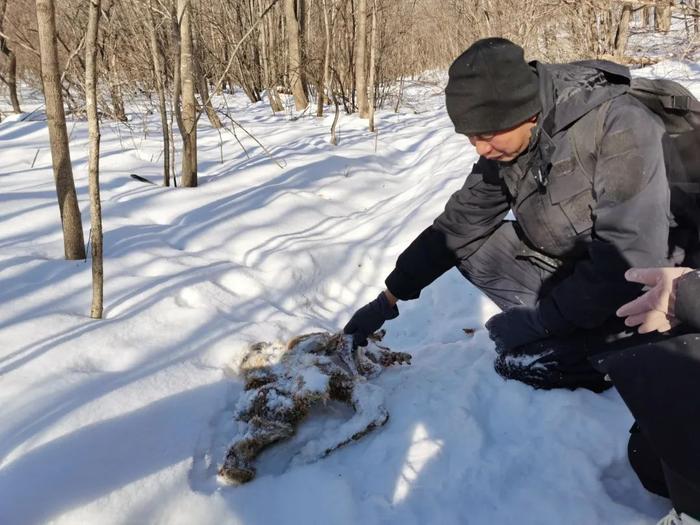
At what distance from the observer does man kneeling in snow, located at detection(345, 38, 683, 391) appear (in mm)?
1476

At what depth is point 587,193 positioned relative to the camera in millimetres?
1629

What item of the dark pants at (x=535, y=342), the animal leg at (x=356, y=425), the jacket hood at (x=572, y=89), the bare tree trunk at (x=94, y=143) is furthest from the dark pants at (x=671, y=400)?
the bare tree trunk at (x=94, y=143)

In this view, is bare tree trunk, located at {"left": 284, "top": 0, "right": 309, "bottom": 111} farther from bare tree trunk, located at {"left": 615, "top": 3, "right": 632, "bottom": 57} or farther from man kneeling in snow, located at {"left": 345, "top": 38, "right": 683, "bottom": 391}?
man kneeling in snow, located at {"left": 345, "top": 38, "right": 683, "bottom": 391}

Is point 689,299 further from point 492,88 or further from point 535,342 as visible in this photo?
point 535,342

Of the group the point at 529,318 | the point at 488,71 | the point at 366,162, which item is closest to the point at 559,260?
the point at 529,318

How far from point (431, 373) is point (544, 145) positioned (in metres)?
1.02

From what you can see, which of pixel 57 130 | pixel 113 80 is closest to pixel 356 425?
pixel 57 130

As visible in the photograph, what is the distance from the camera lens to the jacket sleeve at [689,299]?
101 centimetres

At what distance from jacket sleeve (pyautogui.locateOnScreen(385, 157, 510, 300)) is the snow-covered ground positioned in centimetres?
40

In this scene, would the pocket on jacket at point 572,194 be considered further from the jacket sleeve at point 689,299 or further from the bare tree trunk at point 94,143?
the bare tree trunk at point 94,143

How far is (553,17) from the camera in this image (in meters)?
10.3

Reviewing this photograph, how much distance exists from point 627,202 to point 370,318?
40.5 inches

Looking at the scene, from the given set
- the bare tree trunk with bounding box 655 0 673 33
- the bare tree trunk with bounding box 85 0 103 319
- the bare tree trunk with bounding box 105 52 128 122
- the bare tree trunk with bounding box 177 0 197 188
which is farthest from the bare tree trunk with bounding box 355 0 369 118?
the bare tree trunk with bounding box 85 0 103 319

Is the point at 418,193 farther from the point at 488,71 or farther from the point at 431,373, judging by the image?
the point at 488,71
